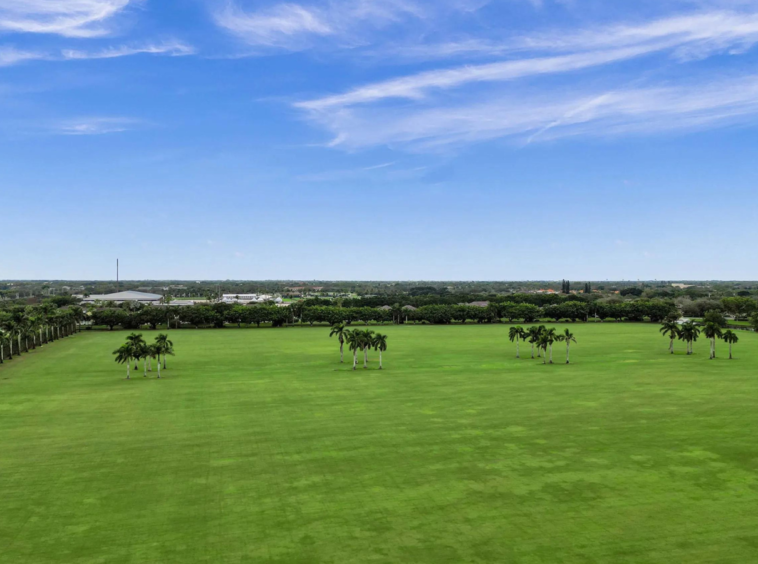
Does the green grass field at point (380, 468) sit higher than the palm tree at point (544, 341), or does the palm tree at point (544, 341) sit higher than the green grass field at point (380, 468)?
the palm tree at point (544, 341)

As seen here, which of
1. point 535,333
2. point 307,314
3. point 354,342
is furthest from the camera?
point 307,314

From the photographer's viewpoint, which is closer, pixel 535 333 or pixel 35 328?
pixel 535 333

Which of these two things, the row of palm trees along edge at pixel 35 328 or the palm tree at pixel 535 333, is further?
the row of palm trees along edge at pixel 35 328

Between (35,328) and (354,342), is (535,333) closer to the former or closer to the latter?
(354,342)

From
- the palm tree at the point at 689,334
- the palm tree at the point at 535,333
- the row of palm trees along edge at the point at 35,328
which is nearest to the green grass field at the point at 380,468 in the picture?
the palm tree at the point at 535,333

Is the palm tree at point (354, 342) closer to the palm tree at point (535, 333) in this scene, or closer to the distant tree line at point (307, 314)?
the palm tree at point (535, 333)

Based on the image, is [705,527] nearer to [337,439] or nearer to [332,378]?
[337,439]

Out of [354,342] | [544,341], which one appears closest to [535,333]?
[544,341]

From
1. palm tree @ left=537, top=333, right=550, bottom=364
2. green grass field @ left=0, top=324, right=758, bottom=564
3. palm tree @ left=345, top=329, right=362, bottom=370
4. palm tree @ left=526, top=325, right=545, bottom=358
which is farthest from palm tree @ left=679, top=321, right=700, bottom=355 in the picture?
palm tree @ left=345, top=329, right=362, bottom=370

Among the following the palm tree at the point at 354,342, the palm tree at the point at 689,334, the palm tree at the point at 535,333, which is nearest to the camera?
the palm tree at the point at 354,342
